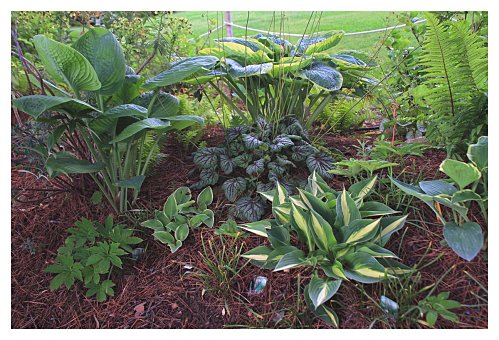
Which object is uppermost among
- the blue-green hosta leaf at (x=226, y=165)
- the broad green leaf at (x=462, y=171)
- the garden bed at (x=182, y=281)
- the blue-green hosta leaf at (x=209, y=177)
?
the broad green leaf at (x=462, y=171)

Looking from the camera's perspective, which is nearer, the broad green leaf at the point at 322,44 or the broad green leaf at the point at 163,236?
the broad green leaf at the point at 163,236

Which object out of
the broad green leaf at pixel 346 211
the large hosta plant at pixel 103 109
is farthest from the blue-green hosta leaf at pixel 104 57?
the broad green leaf at pixel 346 211

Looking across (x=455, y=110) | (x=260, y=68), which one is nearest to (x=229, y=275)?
(x=260, y=68)

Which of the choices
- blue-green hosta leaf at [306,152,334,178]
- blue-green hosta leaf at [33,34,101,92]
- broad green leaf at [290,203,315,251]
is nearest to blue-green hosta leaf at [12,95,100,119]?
blue-green hosta leaf at [33,34,101,92]

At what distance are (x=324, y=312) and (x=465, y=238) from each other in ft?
1.82

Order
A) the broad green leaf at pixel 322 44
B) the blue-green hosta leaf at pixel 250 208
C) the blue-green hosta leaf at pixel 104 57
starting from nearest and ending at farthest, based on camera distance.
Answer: the blue-green hosta leaf at pixel 104 57, the blue-green hosta leaf at pixel 250 208, the broad green leaf at pixel 322 44

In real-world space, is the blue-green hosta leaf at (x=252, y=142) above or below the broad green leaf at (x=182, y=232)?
above

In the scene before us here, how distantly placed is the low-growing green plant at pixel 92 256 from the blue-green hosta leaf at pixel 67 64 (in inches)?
24.1

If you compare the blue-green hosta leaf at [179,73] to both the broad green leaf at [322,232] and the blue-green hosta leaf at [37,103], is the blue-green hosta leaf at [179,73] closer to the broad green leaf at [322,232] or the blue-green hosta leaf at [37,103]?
the blue-green hosta leaf at [37,103]

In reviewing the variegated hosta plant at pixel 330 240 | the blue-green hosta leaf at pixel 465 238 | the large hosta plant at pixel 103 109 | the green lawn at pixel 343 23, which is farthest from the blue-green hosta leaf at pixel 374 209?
the green lawn at pixel 343 23

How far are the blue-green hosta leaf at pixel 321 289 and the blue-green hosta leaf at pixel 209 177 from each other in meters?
0.75

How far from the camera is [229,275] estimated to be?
177 cm

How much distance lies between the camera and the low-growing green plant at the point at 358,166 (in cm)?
177

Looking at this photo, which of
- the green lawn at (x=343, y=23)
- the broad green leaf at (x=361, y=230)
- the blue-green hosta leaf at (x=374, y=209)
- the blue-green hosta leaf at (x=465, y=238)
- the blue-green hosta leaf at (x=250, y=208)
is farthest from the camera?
the green lawn at (x=343, y=23)
